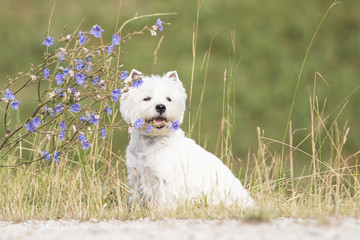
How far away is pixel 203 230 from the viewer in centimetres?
423

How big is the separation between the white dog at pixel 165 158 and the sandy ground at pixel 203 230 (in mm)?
1279

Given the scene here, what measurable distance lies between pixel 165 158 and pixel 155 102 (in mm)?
532

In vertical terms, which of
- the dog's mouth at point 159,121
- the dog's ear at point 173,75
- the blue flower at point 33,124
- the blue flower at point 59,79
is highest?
the dog's ear at point 173,75

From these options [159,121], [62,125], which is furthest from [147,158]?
[62,125]

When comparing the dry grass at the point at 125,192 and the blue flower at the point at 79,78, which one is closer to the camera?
the dry grass at the point at 125,192

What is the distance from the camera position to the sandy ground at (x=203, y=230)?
13.0 ft

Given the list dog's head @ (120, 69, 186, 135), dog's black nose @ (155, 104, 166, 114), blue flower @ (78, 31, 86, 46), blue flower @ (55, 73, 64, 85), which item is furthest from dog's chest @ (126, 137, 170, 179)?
blue flower @ (78, 31, 86, 46)

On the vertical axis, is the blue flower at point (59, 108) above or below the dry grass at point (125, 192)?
above

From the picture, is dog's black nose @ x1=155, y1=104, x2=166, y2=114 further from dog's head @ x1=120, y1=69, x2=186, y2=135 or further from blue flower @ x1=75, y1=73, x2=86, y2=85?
blue flower @ x1=75, y1=73, x2=86, y2=85

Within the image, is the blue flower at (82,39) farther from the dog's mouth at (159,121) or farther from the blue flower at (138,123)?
the dog's mouth at (159,121)

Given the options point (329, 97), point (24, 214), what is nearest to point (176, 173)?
point (24, 214)

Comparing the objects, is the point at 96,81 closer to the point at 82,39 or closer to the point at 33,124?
the point at 82,39

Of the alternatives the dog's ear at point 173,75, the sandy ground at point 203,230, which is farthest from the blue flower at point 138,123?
the sandy ground at point 203,230

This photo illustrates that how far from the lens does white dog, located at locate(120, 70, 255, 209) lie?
611 centimetres
